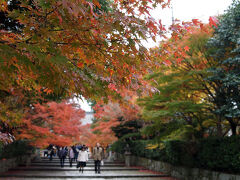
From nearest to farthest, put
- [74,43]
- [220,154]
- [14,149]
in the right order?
[74,43], [220,154], [14,149]

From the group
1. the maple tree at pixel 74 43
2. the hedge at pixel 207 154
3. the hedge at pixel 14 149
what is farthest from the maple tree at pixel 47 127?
the maple tree at pixel 74 43

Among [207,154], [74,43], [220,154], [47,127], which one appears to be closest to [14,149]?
[47,127]

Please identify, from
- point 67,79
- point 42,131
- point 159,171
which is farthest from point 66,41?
point 159,171

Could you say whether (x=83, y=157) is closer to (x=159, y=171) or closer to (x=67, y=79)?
(x=159, y=171)

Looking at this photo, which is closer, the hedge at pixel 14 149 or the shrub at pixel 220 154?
the shrub at pixel 220 154

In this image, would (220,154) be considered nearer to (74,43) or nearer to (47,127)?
(74,43)

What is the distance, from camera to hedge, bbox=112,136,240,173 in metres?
10.9

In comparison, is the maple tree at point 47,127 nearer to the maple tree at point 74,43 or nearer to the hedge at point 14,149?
the hedge at point 14,149

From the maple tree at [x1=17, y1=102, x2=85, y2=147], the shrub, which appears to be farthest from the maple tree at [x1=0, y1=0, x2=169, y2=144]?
the maple tree at [x1=17, y1=102, x2=85, y2=147]

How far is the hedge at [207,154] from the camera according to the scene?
10.9m

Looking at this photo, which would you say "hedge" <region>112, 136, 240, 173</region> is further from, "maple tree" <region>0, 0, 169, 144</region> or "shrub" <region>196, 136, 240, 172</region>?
"maple tree" <region>0, 0, 169, 144</region>

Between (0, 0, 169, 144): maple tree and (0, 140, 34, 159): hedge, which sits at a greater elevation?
(0, 0, 169, 144): maple tree

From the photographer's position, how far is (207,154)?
12914 mm

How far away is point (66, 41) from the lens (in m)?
4.14
